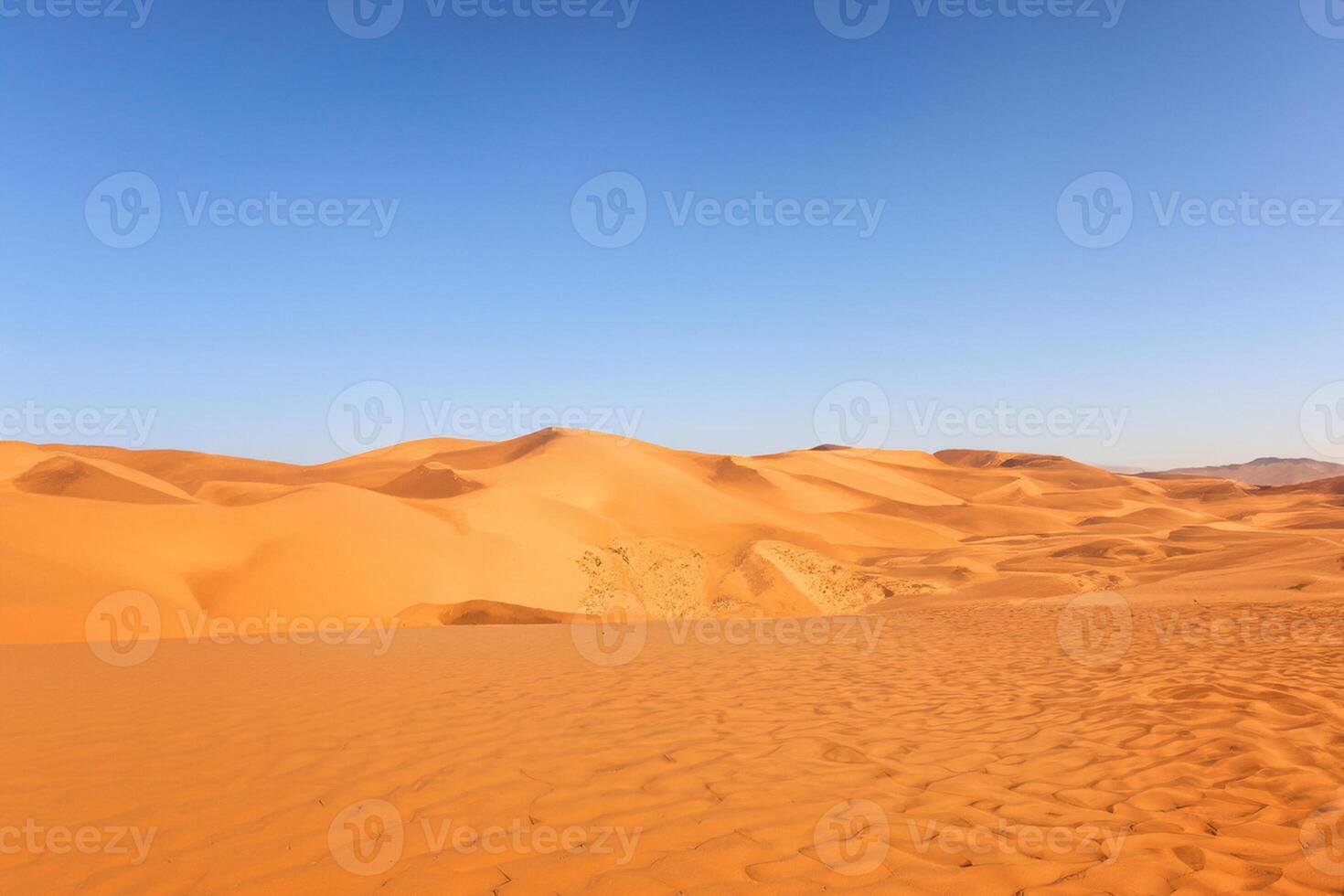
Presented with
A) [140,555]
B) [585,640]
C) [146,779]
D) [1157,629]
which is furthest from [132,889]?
[140,555]

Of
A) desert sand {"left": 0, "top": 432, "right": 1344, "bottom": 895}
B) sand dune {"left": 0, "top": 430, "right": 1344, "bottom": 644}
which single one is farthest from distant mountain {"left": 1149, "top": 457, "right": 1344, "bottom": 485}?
desert sand {"left": 0, "top": 432, "right": 1344, "bottom": 895}

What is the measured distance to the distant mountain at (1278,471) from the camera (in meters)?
108

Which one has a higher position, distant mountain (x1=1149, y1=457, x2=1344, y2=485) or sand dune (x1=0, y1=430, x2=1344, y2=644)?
distant mountain (x1=1149, y1=457, x2=1344, y2=485)

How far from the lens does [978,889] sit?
3047 millimetres

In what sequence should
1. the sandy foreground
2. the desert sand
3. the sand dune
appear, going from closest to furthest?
1. the sandy foreground
2. the desert sand
3. the sand dune

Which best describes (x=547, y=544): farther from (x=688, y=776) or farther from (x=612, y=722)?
(x=688, y=776)

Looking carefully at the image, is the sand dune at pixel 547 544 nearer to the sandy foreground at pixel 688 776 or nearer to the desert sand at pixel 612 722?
the desert sand at pixel 612 722

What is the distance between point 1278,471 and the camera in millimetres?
115250

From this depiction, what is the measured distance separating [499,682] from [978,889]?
5.85 m

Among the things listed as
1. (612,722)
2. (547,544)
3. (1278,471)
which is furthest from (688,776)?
(1278,471)

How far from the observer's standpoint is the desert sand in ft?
11.3

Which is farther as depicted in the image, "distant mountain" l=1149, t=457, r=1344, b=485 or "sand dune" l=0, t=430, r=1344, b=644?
"distant mountain" l=1149, t=457, r=1344, b=485

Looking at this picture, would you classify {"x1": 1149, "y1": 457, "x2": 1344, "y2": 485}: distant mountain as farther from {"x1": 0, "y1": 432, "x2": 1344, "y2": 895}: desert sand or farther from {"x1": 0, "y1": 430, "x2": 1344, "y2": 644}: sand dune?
{"x1": 0, "y1": 432, "x2": 1344, "y2": 895}: desert sand

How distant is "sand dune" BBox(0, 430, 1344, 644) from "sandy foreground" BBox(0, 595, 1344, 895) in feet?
21.0
